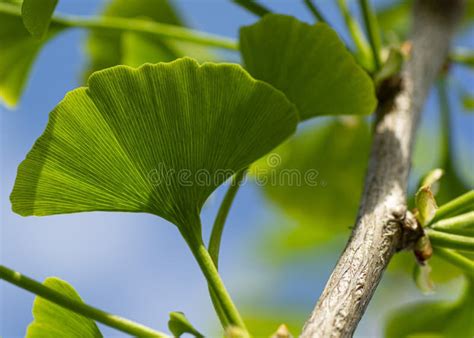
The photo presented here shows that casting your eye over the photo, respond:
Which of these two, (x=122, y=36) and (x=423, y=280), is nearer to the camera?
(x=423, y=280)

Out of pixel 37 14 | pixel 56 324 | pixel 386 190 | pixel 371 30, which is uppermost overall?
pixel 371 30

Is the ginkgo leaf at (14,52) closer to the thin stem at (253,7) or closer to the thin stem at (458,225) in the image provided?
the thin stem at (253,7)

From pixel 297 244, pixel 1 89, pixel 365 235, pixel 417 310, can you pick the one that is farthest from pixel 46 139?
pixel 297 244

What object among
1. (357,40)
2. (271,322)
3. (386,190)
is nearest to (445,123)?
(357,40)

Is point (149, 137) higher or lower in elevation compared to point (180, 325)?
higher

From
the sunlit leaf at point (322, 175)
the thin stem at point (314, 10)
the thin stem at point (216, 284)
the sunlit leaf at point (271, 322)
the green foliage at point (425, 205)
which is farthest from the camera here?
the sunlit leaf at point (322, 175)

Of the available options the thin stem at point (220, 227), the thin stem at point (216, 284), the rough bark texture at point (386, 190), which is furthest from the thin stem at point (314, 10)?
the thin stem at point (216, 284)

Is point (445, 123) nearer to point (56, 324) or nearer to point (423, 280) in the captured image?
point (423, 280)
